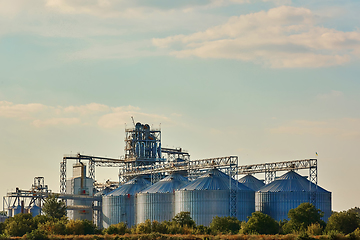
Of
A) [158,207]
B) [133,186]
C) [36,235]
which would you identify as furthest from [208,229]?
[133,186]

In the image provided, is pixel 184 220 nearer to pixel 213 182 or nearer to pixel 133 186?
pixel 213 182

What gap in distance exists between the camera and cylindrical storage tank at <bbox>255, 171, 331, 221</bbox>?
12988 centimetres

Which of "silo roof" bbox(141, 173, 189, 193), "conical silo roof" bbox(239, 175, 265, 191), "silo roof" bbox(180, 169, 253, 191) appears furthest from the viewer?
"conical silo roof" bbox(239, 175, 265, 191)

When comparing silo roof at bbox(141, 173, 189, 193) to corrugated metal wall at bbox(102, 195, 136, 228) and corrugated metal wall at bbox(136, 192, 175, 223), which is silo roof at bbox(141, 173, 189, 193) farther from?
corrugated metal wall at bbox(102, 195, 136, 228)

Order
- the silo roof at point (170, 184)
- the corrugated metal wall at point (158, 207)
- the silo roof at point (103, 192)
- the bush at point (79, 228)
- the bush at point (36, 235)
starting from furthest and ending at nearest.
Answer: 1. the silo roof at point (103, 192)
2. the silo roof at point (170, 184)
3. the corrugated metal wall at point (158, 207)
4. the bush at point (79, 228)
5. the bush at point (36, 235)

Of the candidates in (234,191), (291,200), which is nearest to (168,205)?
(234,191)

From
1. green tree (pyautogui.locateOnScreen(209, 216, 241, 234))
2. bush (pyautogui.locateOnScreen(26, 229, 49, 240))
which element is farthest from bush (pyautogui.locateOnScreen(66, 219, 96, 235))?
green tree (pyautogui.locateOnScreen(209, 216, 241, 234))

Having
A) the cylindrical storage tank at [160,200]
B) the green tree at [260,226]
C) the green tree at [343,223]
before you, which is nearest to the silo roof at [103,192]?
the cylindrical storage tank at [160,200]

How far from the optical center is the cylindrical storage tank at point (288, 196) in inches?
5113

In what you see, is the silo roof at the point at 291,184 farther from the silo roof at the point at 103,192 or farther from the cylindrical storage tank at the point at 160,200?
the silo roof at the point at 103,192

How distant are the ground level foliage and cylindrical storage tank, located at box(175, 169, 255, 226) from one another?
13.3m

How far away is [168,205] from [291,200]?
27541 millimetres

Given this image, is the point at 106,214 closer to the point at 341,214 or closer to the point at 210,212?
the point at 210,212

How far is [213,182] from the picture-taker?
131 m
